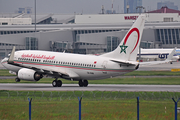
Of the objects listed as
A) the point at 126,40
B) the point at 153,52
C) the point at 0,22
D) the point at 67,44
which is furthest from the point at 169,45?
the point at 126,40

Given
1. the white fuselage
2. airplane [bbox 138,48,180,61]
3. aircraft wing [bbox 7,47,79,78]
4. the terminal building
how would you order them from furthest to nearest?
the terminal building → airplane [bbox 138,48,180,61] → aircraft wing [bbox 7,47,79,78] → the white fuselage

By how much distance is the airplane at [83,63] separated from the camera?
42312mm

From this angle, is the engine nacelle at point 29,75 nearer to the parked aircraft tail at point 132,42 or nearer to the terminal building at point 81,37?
the parked aircraft tail at point 132,42

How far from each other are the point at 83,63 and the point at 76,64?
113 cm

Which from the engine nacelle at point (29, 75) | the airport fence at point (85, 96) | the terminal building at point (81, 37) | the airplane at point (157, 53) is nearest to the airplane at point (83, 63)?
the engine nacelle at point (29, 75)

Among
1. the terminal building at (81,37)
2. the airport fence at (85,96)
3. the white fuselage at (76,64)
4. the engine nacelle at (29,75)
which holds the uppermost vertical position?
the terminal building at (81,37)

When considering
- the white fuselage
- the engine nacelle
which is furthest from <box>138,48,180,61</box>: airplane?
the engine nacelle

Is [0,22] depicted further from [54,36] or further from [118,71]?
[118,71]

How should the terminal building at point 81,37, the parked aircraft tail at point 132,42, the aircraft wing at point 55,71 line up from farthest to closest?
the terminal building at point 81,37
the aircraft wing at point 55,71
the parked aircraft tail at point 132,42

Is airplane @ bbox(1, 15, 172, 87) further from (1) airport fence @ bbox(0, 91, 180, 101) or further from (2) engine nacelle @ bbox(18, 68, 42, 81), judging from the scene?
(1) airport fence @ bbox(0, 91, 180, 101)

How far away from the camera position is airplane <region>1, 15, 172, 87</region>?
139 feet

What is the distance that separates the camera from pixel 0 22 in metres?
189

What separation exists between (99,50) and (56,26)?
86.5 ft

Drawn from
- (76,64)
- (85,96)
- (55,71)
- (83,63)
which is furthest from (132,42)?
(85,96)
